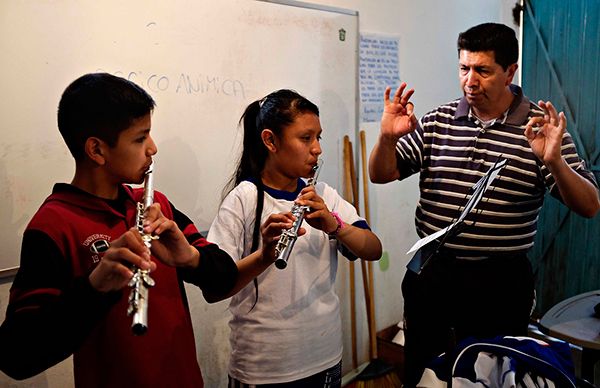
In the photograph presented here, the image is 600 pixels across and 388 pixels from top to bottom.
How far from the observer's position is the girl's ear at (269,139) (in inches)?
62.1

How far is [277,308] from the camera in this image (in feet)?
4.83

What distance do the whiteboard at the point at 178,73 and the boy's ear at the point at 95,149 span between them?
65cm

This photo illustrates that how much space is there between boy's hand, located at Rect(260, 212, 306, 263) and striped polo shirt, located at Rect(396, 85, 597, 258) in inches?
27.8

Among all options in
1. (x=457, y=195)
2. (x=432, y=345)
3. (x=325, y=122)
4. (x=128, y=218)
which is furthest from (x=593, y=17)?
(x=128, y=218)

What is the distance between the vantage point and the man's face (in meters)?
1.84

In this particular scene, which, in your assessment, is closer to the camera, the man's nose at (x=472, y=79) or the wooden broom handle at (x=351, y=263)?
the man's nose at (x=472, y=79)

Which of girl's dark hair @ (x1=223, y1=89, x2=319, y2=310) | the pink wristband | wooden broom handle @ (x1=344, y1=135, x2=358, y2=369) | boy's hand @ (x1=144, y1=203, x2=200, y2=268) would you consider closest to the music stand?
the pink wristband

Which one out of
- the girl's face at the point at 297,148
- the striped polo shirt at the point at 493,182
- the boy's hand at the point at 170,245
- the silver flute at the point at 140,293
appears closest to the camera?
the silver flute at the point at 140,293

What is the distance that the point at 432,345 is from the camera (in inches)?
75.7

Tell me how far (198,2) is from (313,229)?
1.02 metres

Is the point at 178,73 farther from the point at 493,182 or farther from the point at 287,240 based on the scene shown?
the point at 493,182

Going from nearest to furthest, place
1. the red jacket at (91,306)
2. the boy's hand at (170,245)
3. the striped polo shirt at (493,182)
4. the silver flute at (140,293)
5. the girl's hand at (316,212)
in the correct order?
the silver flute at (140,293) < the red jacket at (91,306) < the boy's hand at (170,245) < the girl's hand at (316,212) < the striped polo shirt at (493,182)

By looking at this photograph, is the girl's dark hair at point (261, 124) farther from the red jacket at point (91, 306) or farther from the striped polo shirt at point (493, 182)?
the striped polo shirt at point (493, 182)

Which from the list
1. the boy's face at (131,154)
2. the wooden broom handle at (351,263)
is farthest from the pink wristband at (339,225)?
the wooden broom handle at (351,263)
